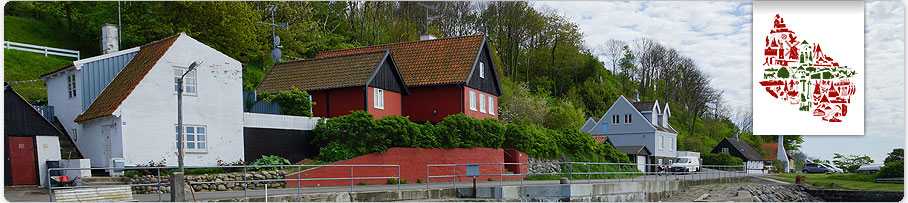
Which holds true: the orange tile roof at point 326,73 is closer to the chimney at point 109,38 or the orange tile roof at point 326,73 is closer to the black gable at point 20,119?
the chimney at point 109,38

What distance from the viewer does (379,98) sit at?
29031mm

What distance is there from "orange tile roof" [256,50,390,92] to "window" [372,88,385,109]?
100 centimetres

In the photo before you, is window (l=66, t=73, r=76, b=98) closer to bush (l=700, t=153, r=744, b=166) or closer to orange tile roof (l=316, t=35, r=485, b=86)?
orange tile roof (l=316, t=35, r=485, b=86)

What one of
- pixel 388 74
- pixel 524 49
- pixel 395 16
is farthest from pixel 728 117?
pixel 388 74

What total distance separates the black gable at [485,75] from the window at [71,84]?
16.7 m

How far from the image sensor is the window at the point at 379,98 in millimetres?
28641

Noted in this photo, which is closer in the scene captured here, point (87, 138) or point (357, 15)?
point (87, 138)

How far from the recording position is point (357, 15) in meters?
53.8

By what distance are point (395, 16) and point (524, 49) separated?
16.5m

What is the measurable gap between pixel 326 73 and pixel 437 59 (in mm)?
6543

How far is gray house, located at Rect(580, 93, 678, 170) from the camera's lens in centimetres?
5469

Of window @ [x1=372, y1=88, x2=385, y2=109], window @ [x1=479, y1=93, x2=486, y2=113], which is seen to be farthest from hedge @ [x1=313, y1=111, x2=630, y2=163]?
window @ [x1=479, y1=93, x2=486, y2=113]

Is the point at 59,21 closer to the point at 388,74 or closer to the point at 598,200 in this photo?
the point at 388,74

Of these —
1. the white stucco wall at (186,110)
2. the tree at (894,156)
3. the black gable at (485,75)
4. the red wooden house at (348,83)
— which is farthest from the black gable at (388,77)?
the tree at (894,156)
